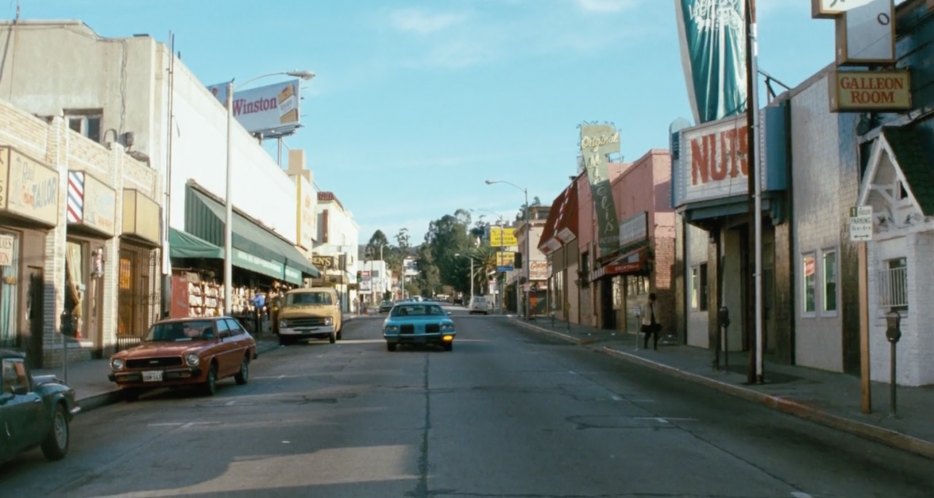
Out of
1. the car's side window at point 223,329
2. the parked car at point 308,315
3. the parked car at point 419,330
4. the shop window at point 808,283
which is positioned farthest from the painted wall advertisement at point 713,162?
the parked car at point 308,315

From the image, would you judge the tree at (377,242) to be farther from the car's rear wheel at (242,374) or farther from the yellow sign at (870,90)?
the yellow sign at (870,90)

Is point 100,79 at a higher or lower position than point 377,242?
lower

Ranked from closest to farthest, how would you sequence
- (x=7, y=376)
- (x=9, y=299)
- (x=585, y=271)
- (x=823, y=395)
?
1. (x=7, y=376)
2. (x=823, y=395)
3. (x=9, y=299)
4. (x=585, y=271)

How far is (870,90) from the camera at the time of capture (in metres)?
16.1

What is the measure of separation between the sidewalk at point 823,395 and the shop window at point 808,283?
53.3 inches

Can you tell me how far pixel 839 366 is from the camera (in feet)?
61.7

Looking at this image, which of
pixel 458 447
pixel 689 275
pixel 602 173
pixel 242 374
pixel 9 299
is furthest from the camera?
pixel 602 173

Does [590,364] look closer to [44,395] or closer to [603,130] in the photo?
[44,395]

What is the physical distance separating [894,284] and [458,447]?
10.2 m

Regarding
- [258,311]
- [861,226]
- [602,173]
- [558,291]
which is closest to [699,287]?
[602,173]

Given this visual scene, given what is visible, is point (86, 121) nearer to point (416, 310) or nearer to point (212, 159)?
point (212, 159)

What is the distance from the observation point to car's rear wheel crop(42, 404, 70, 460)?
394 inches

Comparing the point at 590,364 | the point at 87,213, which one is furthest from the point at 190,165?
the point at 590,364

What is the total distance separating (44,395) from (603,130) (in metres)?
34.4
